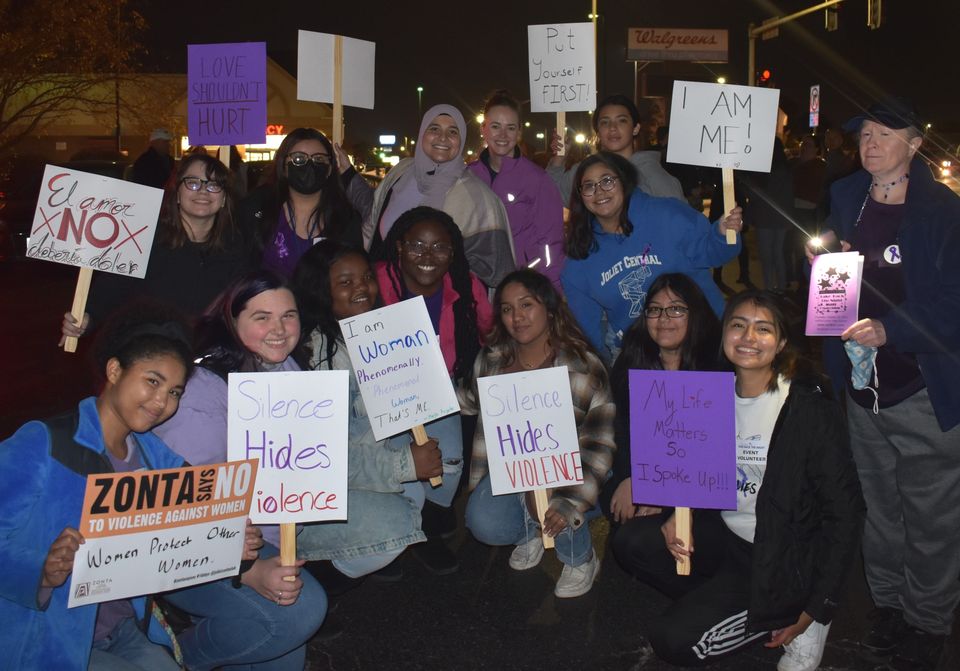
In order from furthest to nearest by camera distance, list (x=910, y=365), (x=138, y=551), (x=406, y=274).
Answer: (x=406, y=274) → (x=910, y=365) → (x=138, y=551)

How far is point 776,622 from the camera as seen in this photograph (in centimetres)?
345

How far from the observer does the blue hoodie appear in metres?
4.75

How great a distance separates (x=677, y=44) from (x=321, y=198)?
47261mm

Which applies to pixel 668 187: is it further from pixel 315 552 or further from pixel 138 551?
pixel 138 551

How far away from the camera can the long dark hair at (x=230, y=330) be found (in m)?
3.62

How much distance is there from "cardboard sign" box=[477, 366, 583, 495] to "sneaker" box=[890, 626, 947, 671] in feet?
4.83

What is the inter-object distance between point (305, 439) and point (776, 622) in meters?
1.93

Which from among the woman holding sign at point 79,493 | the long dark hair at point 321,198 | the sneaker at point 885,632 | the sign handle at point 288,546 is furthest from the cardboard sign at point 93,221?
the sneaker at point 885,632

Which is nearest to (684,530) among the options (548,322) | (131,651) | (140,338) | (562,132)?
(548,322)

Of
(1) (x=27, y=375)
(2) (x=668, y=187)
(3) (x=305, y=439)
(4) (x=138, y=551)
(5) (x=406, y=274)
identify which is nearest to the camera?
(4) (x=138, y=551)

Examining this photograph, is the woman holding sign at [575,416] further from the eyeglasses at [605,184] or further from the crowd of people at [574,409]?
the eyeglasses at [605,184]

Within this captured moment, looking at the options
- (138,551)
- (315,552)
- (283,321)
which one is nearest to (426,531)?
(315,552)

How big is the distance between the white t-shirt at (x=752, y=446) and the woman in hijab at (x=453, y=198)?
6.91 feet

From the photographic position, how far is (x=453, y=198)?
544 centimetres
